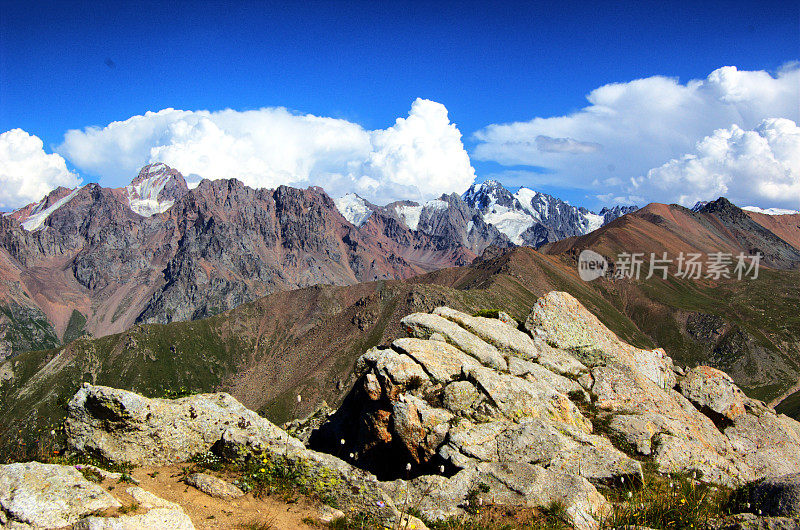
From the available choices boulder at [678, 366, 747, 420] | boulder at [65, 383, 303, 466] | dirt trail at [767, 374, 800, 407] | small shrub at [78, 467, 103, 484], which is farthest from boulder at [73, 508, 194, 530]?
dirt trail at [767, 374, 800, 407]

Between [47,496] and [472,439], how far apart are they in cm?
1630

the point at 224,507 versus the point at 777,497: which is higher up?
the point at 777,497

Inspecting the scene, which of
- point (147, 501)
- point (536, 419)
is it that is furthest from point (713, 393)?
point (147, 501)

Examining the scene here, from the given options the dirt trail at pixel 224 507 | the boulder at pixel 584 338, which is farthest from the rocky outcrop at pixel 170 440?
the boulder at pixel 584 338

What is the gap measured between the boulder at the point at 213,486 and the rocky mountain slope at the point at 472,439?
0.06 metres

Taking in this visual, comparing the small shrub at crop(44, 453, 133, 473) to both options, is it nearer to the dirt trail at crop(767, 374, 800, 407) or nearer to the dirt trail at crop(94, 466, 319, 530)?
the dirt trail at crop(94, 466, 319, 530)

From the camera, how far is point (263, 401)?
199m

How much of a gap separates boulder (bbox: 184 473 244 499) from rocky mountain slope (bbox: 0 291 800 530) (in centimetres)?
6

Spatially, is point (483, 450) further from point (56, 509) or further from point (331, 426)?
point (56, 509)

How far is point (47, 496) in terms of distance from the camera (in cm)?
1020

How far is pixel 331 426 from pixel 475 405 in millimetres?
10511

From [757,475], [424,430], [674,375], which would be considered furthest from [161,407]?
[674,375]

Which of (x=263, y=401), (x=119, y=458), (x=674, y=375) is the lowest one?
(x=263, y=401)

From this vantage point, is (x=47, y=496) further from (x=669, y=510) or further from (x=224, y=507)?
(x=669, y=510)
